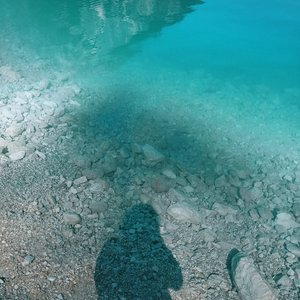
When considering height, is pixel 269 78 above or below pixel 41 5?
below

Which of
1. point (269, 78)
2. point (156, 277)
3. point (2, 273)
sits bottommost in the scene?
point (269, 78)

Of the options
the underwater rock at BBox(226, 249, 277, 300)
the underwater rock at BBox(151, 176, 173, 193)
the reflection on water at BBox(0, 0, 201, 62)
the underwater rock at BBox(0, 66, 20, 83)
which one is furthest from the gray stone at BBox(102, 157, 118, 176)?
the reflection on water at BBox(0, 0, 201, 62)

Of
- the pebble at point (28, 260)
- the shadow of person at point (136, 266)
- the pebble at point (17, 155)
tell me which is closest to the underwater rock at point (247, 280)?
the shadow of person at point (136, 266)

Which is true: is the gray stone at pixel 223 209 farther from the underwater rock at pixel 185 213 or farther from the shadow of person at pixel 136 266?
the shadow of person at pixel 136 266

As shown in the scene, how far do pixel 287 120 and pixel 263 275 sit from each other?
18.2 ft

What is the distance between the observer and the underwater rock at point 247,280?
3.40m

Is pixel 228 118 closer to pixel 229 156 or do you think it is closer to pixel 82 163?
pixel 229 156

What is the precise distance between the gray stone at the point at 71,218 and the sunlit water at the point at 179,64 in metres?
2.26

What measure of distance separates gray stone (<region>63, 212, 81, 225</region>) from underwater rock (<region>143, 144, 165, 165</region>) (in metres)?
1.66

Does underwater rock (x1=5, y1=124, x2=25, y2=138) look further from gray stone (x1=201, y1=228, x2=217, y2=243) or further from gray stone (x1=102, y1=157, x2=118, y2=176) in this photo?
gray stone (x1=201, y1=228, x2=217, y2=243)

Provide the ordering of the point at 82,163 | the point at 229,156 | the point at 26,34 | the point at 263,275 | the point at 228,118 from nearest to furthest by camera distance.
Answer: the point at 263,275 → the point at 82,163 → the point at 229,156 → the point at 228,118 → the point at 26,34

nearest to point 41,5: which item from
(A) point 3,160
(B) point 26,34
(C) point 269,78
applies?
(B) point 26,34

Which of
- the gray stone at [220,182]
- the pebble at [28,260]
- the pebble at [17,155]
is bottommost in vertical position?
the gray stone at [220,182]

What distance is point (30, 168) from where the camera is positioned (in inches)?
190
